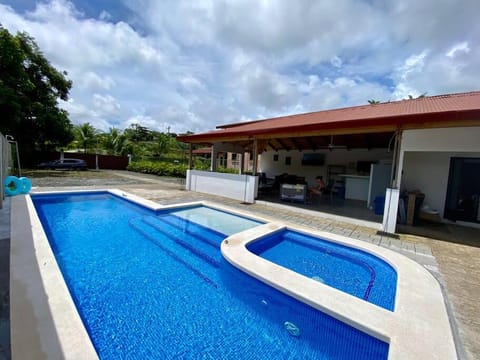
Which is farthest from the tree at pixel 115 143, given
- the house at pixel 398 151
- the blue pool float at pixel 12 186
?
the blue pool float at pixel 12 186

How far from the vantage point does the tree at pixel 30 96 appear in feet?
51.1

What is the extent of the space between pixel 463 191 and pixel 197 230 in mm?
9254

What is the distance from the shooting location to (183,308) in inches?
123

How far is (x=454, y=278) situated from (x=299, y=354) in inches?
131

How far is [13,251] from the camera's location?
11.9ft

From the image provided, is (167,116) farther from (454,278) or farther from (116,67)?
(454,278)

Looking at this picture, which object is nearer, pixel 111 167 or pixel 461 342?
pixel 461 342

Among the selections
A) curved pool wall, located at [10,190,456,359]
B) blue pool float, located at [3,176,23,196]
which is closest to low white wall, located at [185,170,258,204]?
curved pool wall, located at [10,190,456,359]

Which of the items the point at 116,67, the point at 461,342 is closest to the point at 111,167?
the point at 116,67

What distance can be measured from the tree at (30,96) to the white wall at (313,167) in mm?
19165

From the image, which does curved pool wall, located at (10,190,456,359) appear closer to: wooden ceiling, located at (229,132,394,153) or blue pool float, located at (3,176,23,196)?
blue pool float, located at (3,176,23,196)

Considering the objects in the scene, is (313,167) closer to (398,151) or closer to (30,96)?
(398,151)

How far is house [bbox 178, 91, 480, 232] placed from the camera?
583cm

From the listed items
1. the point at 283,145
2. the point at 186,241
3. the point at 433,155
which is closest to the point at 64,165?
the point at 283,145
